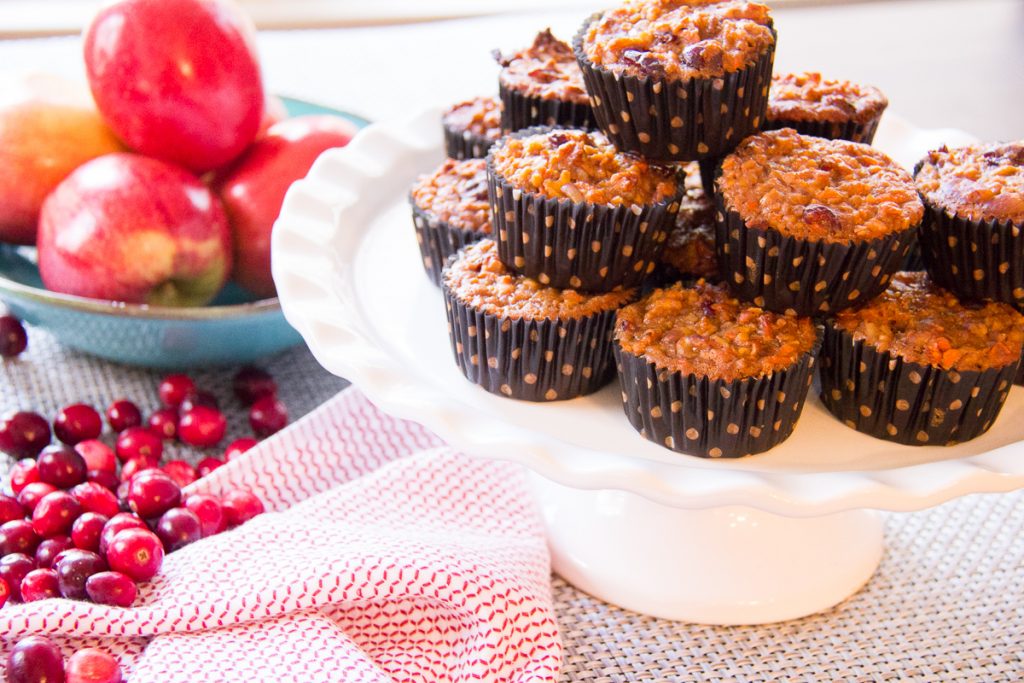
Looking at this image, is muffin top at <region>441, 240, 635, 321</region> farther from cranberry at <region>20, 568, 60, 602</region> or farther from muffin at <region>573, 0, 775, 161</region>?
cranberry at <region>20, 568, 60, 602</region>

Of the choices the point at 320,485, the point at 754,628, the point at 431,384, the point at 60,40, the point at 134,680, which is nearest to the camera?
the point at 134,680

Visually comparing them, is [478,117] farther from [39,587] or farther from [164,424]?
[39,587]

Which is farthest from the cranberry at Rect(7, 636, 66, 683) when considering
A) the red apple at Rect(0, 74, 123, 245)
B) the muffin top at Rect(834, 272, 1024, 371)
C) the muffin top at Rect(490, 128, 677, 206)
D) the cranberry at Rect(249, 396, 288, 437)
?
the muffin top at Rect(834, 272, 1024, 371)

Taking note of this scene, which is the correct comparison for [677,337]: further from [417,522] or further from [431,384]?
[417,522]

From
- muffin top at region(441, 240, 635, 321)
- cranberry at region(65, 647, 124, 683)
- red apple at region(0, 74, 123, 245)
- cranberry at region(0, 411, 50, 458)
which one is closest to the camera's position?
cranberry at region(65, 647, 124, 683)

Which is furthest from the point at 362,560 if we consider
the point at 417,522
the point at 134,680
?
the point at 134,680
